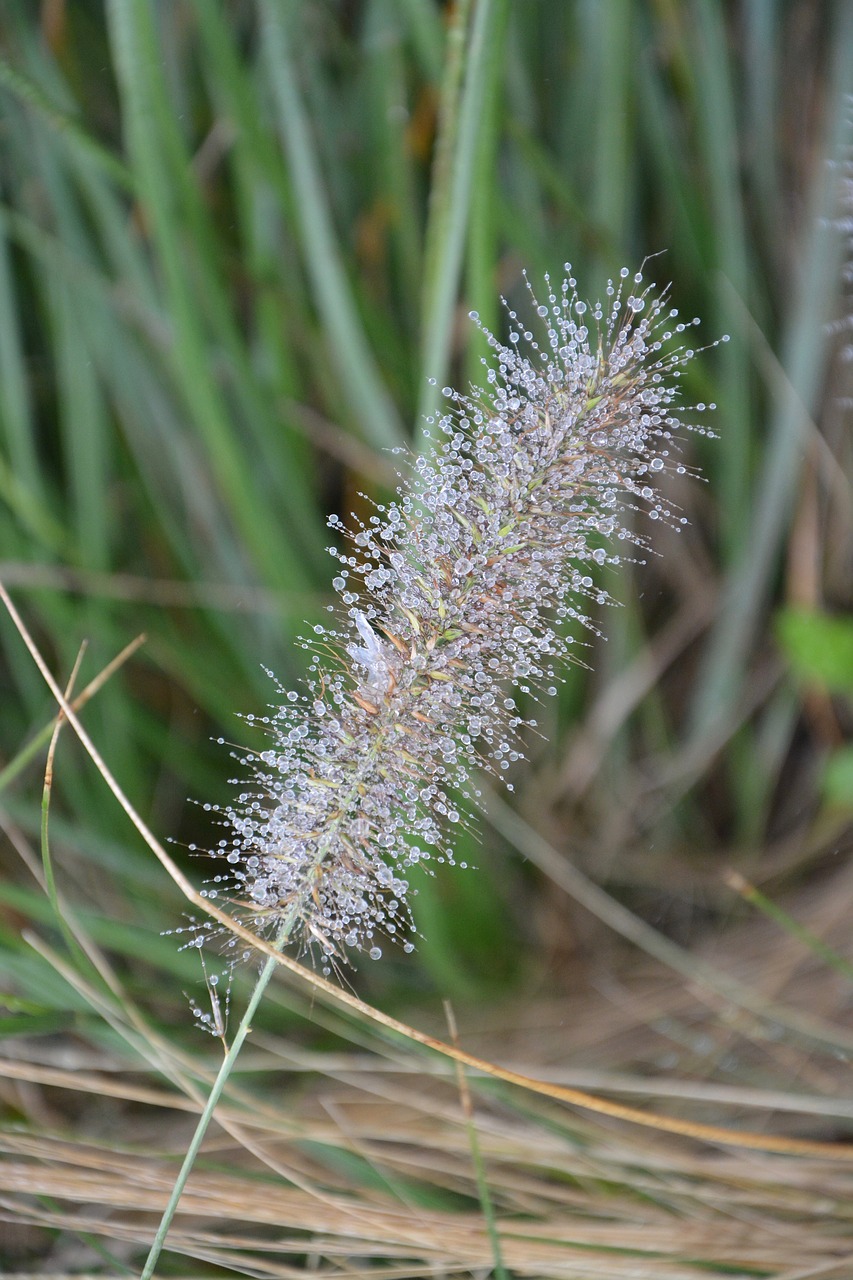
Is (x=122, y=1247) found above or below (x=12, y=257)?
below

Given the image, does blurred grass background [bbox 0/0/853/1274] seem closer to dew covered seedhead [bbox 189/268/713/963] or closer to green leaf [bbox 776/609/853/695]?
green leaf [bbox 776/609/853/695]

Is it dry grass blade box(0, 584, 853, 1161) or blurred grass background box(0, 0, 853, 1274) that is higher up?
blurred grass background box(0, 0, 853, 1274)

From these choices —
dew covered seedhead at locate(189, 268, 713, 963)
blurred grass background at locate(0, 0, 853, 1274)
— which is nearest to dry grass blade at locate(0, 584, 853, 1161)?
dew covered seedhead at locate(189, 268, 713, 963)

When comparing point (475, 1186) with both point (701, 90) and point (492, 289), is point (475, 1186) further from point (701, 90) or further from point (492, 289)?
point (701, 90)

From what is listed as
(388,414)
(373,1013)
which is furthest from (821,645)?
(373,1013)

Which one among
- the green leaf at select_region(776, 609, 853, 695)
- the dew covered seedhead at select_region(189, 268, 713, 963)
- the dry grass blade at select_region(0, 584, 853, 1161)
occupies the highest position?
the green leaf at select_region(776, 609, 853, 695)

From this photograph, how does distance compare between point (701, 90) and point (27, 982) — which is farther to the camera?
point (701, 90)

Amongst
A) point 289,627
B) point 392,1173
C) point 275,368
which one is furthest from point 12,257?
point 392,1173
